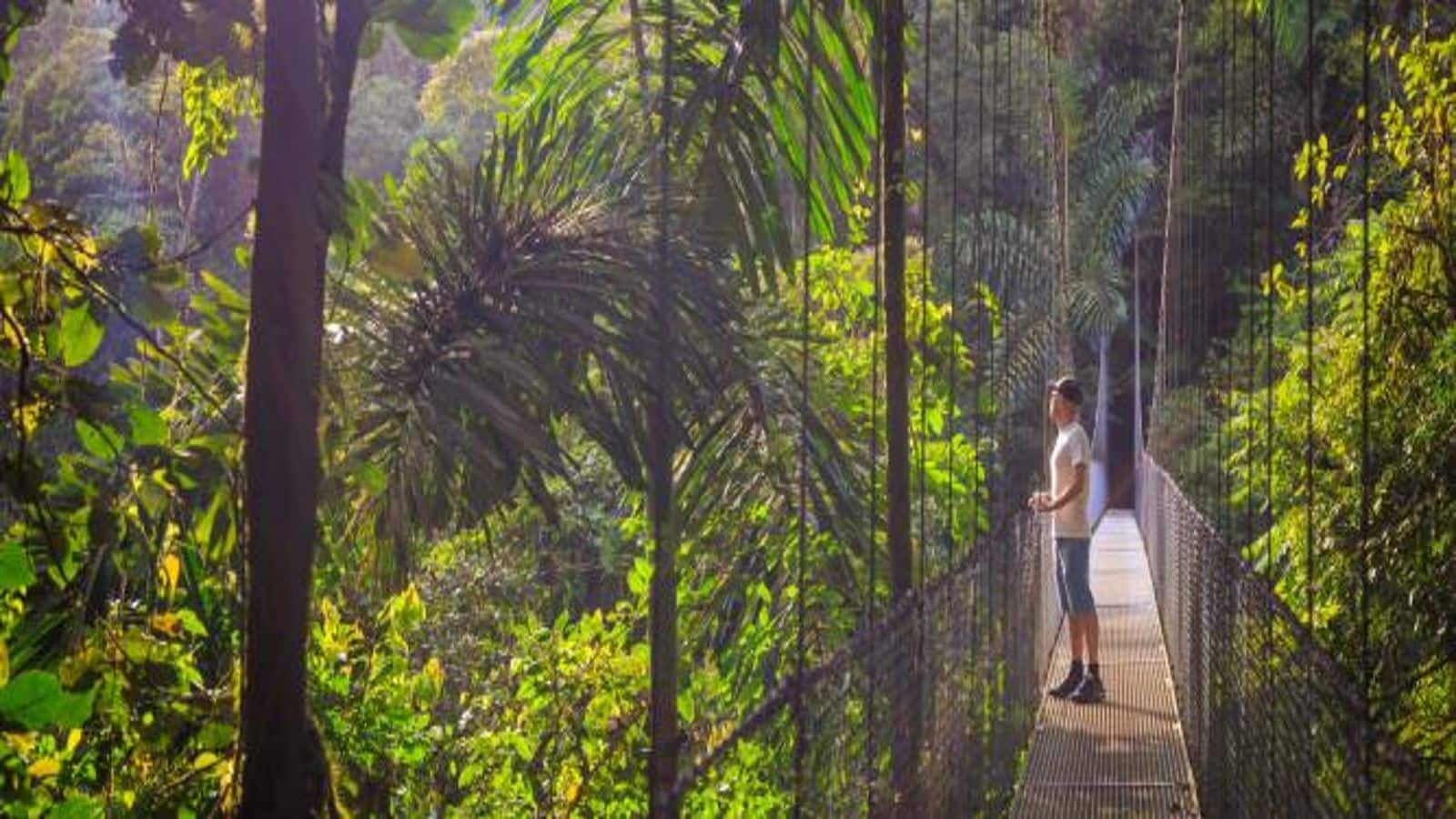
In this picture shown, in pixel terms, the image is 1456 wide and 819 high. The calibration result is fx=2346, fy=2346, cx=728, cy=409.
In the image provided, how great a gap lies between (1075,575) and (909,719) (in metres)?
3.10

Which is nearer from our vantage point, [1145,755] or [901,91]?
[901,91]

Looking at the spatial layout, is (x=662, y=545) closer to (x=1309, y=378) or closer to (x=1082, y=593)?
(x=1309, y=378)

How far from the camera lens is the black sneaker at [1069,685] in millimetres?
6719

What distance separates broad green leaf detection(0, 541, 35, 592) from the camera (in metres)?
1.50

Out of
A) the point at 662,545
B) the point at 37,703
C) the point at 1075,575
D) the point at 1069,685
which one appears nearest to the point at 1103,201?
the point at 1069,685

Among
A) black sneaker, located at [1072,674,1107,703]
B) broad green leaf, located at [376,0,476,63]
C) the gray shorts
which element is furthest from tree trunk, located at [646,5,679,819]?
black sneaker, located at [1072,674,1107,703]

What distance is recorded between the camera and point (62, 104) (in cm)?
1309

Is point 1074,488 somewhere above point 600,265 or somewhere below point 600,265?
below

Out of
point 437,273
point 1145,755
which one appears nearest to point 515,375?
point 437,273

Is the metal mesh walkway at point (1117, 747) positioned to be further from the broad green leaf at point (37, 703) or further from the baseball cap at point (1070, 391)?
the broad green leaf at point (37, 703)

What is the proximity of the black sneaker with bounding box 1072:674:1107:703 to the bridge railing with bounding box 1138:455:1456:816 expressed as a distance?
1.08ft

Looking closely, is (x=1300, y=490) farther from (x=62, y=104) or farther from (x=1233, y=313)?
(x=1233, y=313)

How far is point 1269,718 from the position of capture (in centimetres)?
334

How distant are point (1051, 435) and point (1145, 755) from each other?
36.3 ft
